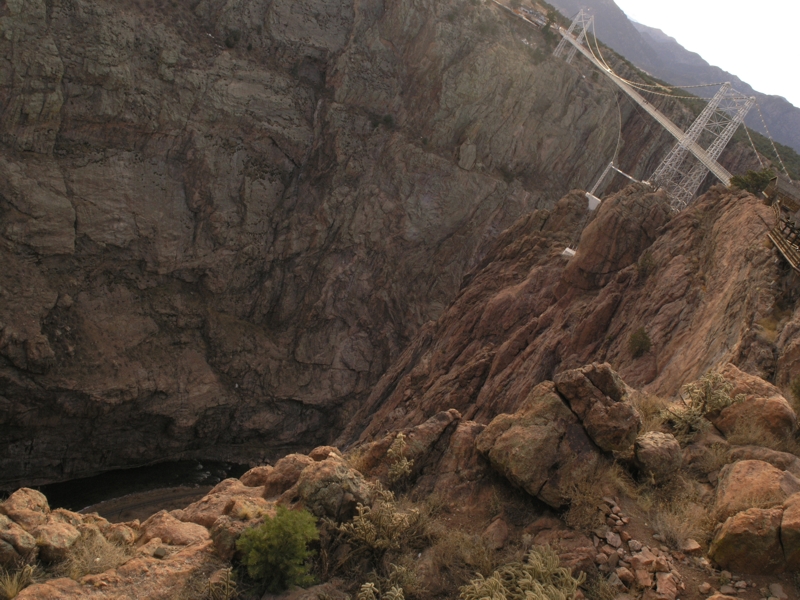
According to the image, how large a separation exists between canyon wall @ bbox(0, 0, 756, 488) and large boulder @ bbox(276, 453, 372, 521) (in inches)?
990

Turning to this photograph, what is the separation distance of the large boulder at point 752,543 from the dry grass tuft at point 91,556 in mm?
7628

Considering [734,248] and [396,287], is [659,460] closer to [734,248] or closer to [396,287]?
[734,248]

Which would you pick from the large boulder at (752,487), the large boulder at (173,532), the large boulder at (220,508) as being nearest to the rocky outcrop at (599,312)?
the large boulder at (752,487)

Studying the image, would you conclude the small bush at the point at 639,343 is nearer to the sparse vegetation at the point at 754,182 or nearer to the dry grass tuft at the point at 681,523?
the sparse vegetation at the point at 754,182

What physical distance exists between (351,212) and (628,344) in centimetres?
2319

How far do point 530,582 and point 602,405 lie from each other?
2.94 m

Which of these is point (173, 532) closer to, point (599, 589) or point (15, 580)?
point (15, 580)

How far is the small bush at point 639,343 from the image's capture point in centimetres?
1578

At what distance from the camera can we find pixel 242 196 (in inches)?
1347

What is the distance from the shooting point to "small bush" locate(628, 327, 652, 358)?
15.8m

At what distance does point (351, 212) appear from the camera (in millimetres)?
36281

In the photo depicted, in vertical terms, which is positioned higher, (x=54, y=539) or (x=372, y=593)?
(x=372, y=593)

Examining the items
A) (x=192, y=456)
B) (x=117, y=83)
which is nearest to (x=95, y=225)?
(x=117, y=83)

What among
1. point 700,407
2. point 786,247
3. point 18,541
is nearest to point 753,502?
point 700,407
